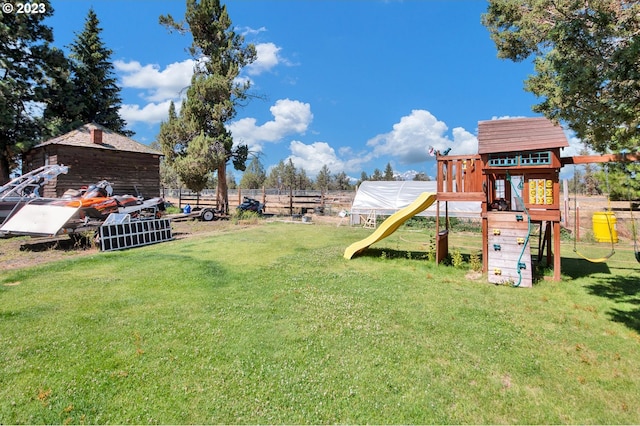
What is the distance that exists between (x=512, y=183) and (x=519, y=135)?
1.13 m

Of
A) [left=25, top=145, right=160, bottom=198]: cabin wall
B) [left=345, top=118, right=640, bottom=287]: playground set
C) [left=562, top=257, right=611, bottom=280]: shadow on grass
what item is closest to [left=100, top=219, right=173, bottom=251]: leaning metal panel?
[left=25, top=145, right=160, bottom=198]: cabin wall

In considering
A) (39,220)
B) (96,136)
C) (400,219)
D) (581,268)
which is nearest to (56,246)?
(39,220)

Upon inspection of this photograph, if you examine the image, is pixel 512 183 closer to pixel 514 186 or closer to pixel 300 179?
pixel 514 186

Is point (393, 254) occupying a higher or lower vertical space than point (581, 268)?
higher

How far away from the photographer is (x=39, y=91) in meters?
21.5

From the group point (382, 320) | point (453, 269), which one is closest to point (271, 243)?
point (453, 269)

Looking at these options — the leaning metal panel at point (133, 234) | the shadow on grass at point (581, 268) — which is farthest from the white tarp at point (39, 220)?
the shadow on grass at point (581, 268)

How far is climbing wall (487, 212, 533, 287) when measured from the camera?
21.8ft

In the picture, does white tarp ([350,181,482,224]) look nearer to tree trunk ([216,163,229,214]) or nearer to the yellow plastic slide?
tree trunk ([216,163,229,214])

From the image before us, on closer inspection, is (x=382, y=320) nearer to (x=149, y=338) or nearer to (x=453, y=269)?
(x=149, y=338)

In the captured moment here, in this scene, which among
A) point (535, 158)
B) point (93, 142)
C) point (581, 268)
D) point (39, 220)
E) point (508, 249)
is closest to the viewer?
point (508, 249)

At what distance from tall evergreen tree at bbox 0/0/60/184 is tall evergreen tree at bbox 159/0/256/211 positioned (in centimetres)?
823

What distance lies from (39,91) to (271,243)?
73.3 feet

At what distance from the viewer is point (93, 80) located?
83.6 ft
